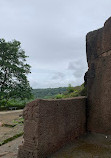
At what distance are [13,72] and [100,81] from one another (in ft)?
40.4

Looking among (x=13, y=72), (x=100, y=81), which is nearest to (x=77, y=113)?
(x=100, y=81)

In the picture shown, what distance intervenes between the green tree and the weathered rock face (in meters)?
11.0

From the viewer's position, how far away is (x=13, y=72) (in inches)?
593

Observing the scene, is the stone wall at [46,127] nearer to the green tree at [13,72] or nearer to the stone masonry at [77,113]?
the stone masonry at [77,113]

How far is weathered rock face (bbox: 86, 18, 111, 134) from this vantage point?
147 inches

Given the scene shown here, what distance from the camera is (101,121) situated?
3.81 metres

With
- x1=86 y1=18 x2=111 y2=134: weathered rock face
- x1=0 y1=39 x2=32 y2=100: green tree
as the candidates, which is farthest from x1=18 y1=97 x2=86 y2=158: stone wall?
x1=0 y1=39 x2=32 y2=100: green tree

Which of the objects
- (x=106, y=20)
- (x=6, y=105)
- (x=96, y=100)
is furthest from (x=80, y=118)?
(x=6, y=105)

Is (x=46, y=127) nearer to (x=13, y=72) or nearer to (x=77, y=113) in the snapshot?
(x=77, y=113)

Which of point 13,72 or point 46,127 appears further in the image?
point 13,72

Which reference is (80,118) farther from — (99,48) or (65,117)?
(99,48)

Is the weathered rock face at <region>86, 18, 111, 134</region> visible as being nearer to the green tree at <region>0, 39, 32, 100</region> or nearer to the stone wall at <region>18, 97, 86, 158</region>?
the stone wall at <region>18, 97, 86, 158</region>

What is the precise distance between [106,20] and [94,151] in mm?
3143

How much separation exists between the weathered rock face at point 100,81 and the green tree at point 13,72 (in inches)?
435
